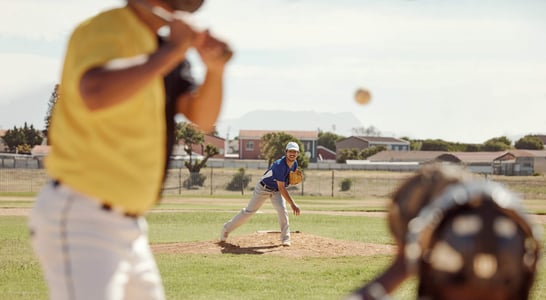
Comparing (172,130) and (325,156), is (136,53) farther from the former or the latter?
(325,156)

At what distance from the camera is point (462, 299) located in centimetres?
178

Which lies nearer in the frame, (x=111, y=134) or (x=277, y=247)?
(x=111, y=134)

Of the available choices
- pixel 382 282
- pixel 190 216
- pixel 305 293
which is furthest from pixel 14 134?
pixel 382 282

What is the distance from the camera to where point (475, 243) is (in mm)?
1700

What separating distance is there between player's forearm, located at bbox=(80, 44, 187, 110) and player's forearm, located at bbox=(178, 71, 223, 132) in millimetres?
787

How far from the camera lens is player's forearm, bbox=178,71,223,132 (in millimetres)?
3587

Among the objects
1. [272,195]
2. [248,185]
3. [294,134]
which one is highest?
[294,134]

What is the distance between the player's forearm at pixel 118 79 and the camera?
270 cm

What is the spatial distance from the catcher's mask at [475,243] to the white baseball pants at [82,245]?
1.50 m

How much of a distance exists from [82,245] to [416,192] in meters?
1.46

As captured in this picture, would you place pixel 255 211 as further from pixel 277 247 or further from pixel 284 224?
pixel 277 247

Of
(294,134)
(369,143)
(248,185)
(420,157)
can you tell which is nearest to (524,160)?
(420,157)

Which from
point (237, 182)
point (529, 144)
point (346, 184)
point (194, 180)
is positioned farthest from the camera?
point (529, 144)

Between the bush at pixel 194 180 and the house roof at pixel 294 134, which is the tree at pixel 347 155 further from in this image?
the bush at pixel 194 180
